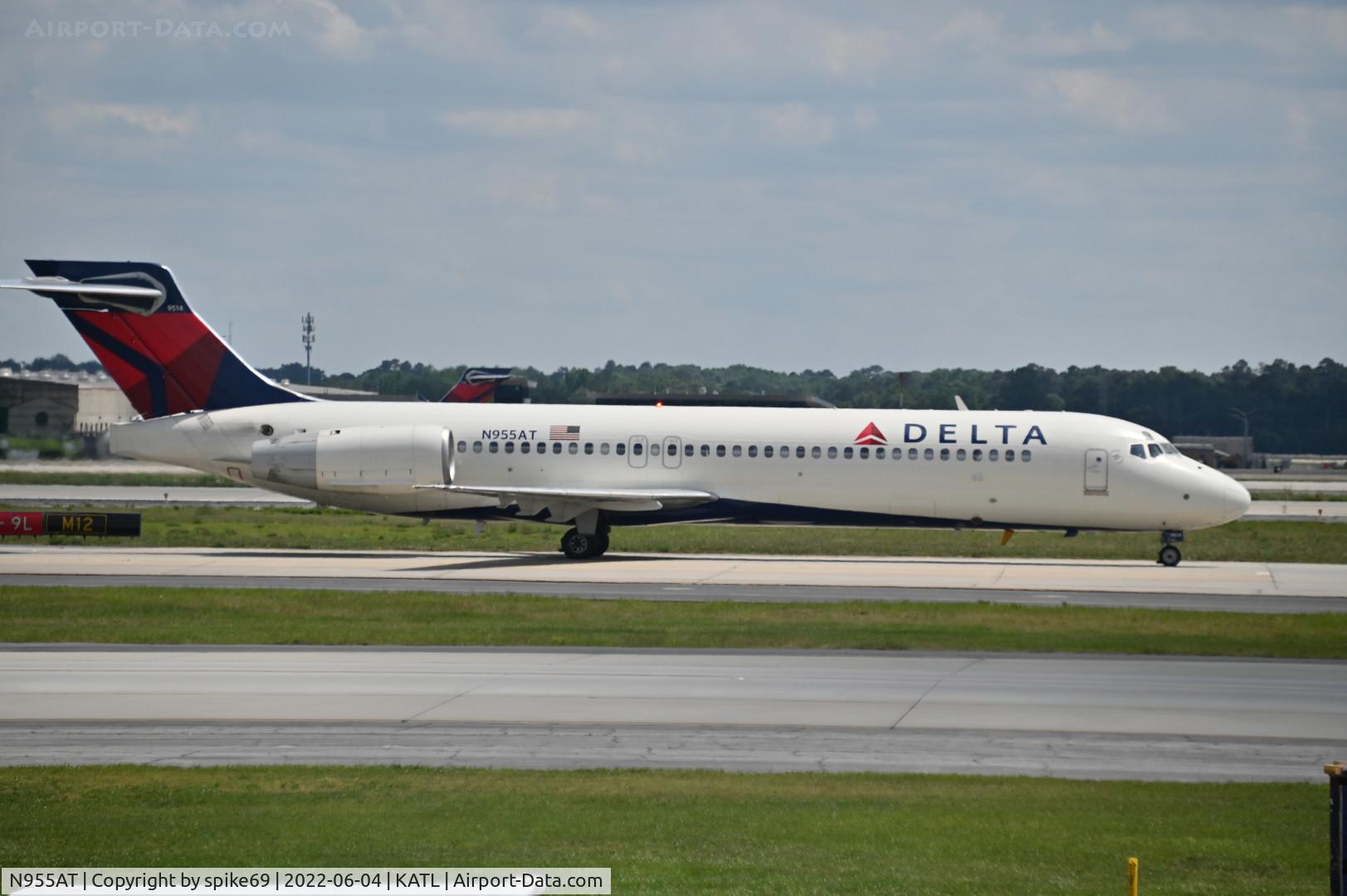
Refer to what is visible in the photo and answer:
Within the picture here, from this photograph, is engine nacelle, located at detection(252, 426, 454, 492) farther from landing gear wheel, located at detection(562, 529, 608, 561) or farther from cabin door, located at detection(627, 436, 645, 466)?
cabin door, located at detection(627, 436, 645, 466)

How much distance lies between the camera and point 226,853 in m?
11.6

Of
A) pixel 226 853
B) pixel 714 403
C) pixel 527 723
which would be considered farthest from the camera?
pixel 714 403

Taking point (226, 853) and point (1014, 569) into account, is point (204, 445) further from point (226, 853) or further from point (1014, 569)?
point (226, 853)

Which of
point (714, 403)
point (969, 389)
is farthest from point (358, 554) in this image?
point (969, 389)

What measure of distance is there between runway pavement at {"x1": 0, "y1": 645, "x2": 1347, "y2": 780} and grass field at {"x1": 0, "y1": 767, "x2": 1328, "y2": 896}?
0.96 meters

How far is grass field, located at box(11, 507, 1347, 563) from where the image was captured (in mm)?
44281

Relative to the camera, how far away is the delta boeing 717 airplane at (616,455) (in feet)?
129

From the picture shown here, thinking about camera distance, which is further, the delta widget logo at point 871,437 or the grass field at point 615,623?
the delta widget logo at point 871,437

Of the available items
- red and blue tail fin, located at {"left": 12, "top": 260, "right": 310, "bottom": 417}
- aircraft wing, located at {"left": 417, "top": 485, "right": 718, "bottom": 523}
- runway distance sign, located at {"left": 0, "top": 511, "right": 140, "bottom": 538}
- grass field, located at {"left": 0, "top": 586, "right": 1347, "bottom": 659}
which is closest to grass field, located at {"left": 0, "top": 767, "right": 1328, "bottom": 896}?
grass field, located at {"left": 0, "top": 586, "right": 1347, "bottom": 659}

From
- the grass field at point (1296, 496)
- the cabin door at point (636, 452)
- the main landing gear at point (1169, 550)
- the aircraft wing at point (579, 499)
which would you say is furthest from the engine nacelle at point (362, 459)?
the grass field at point (1296, 496)

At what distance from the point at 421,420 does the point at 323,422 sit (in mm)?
2695

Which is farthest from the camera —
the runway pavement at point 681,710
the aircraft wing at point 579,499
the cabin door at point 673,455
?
the cabin door at point 673,455

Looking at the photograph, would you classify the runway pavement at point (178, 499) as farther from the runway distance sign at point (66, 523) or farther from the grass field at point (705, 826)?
the grass field at point (705, 826)

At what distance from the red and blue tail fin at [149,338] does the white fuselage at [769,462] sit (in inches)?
30.7
